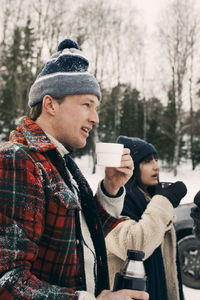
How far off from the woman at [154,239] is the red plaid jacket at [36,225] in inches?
36.2

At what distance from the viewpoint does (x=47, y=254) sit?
3.56 feet

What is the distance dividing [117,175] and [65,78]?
509 mm

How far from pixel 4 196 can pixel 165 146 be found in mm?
27201

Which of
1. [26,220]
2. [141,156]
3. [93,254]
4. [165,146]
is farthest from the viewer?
[165,146]

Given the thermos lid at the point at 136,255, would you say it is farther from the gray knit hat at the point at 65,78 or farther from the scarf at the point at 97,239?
the gray knit hat at the point at 65,78

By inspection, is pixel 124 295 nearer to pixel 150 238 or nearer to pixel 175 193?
pixel 150 238

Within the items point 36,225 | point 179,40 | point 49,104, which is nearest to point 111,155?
point 49,104

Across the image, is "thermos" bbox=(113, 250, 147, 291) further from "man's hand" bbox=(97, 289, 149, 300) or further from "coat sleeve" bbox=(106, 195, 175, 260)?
"coat sleeve" bbox=(106, 195, 175, 260)

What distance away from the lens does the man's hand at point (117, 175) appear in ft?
5.14

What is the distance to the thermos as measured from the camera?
1.10 m

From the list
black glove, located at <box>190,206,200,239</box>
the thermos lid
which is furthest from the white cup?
black glove, located at <box>190,206,200,239</box>

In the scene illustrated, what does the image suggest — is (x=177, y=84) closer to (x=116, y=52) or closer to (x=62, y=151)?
(x=116, y=52)

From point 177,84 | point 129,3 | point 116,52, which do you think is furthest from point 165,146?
point 129,3

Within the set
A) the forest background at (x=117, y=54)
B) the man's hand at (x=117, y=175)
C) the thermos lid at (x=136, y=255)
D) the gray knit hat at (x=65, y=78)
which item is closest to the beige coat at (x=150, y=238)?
the man's hand at (x=117, y=175)
